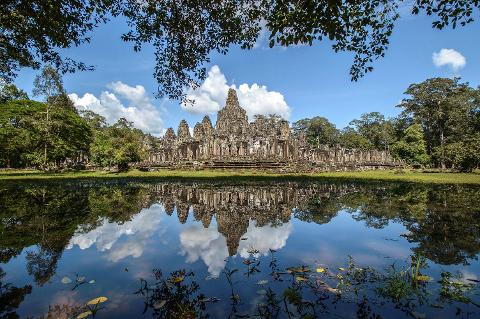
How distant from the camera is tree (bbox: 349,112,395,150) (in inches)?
3019

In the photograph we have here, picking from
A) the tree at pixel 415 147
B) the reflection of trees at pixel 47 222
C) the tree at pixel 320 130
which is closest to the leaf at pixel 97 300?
the reflection of trees at pixel 47 222

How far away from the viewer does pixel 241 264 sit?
350 centimetres

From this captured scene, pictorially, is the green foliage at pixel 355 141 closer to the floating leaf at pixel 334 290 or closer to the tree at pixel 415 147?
the tree at pixel 415 147

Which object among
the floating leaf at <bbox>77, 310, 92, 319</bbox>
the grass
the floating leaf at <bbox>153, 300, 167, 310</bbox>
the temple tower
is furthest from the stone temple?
the floating leaf at <bbox>77, 310, 92, 319</bbox>

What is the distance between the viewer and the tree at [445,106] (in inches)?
1818

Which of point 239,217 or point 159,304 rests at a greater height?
point 159,304

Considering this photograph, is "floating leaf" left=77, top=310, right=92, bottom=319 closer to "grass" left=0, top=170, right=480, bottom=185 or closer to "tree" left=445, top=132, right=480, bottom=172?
"grass" left=0, top=170, right=480, bottom=185

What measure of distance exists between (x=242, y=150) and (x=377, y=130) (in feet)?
213

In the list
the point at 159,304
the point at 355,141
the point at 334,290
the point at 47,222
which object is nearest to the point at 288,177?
the point at 47,222

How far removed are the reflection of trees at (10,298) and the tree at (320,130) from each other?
95.0 m

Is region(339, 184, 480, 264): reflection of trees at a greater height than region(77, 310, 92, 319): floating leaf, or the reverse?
region(77, 310, 92, 319): floating leaf

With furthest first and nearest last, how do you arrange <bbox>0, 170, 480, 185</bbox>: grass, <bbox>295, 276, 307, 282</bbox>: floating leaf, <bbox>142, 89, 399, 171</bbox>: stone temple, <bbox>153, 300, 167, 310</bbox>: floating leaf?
1. <bbox>142, 89, 399, 171</bbox>: stone temple
2. <bbox>0, 170, 480, 185</bbox>: grass
3. <bbox>295, 276, 307, 282</bbox>: floating leaf
4. <bbox>153, 300, 167, 310</bbox>: floating leaf

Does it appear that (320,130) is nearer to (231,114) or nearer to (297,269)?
(231,114)

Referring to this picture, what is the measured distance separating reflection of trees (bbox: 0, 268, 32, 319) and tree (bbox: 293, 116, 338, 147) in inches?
3741
